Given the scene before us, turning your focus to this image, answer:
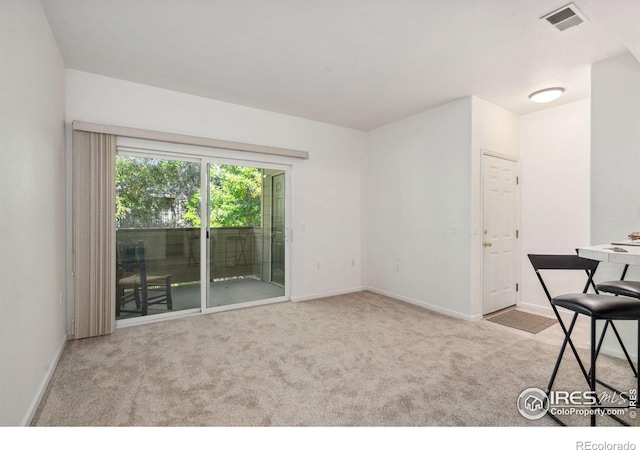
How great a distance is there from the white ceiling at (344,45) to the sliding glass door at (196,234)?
984 mm

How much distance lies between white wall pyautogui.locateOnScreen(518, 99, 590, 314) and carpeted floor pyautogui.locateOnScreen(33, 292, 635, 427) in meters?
1.10

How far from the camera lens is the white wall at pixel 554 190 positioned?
372 cm

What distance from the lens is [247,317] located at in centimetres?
378

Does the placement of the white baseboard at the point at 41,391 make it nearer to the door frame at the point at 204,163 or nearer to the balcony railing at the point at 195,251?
the door frame at the point at 204,163

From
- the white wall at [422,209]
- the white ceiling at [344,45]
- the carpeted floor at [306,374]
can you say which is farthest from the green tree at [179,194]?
the white wall at [422,209]

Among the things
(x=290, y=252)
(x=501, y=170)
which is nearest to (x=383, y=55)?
(x=501, y=170)

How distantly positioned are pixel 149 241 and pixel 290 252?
1.83 m

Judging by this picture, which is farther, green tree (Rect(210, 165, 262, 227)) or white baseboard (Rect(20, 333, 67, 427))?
green tree (Rect(210, 165, 262, 227))

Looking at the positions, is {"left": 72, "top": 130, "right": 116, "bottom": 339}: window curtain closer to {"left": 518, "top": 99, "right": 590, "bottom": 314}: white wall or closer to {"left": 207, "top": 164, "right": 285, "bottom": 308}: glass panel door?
{"left": 207, "top": 164, "right": 285, "bottom": 308}: glass panel door

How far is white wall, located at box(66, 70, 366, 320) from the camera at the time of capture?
10.8ft

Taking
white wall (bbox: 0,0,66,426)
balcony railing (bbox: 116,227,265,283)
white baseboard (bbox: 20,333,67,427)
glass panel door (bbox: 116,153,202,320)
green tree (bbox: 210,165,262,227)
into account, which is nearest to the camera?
white wall (bbox: 0,0,66,426)

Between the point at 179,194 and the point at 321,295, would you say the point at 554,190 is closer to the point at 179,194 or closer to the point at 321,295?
the point at 321,295

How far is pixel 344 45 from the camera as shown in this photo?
2.65m

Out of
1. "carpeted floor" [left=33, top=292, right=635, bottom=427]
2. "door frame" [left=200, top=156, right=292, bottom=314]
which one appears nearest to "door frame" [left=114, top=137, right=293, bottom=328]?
"door frame" [left=200, top=156, right=292, bottom=314]
